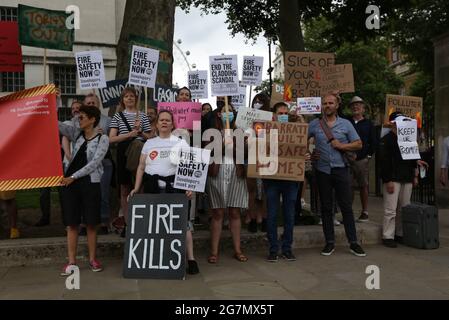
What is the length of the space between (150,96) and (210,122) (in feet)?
8.15

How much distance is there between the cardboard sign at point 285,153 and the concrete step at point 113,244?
1.23m

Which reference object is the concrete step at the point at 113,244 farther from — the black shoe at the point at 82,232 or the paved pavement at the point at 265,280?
the black shoe at the point at 82,232

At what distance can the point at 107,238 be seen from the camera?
→ 6922 mm

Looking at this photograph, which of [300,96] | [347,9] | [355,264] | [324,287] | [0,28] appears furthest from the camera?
[347,9]

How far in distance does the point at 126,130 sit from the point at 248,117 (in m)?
1.62

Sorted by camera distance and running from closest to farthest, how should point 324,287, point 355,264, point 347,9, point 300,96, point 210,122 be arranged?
point 324,287 < point 355,264 < point 210,122 < point 300,96 < point 347,9

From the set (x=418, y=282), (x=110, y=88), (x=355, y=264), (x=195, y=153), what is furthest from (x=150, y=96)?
(x=418, y=282)

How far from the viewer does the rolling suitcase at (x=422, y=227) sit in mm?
7350

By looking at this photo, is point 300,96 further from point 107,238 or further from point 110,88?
point 107,238

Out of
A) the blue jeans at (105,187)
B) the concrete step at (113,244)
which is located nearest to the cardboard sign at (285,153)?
the concrete step at (113,244)

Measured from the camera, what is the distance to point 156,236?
19.3 feet

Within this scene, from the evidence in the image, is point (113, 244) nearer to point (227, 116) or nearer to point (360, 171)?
point (227, 116)

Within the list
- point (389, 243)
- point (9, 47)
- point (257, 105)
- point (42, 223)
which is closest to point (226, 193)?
point (257, 105)

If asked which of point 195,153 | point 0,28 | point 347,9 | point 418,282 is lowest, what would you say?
point 418,282
